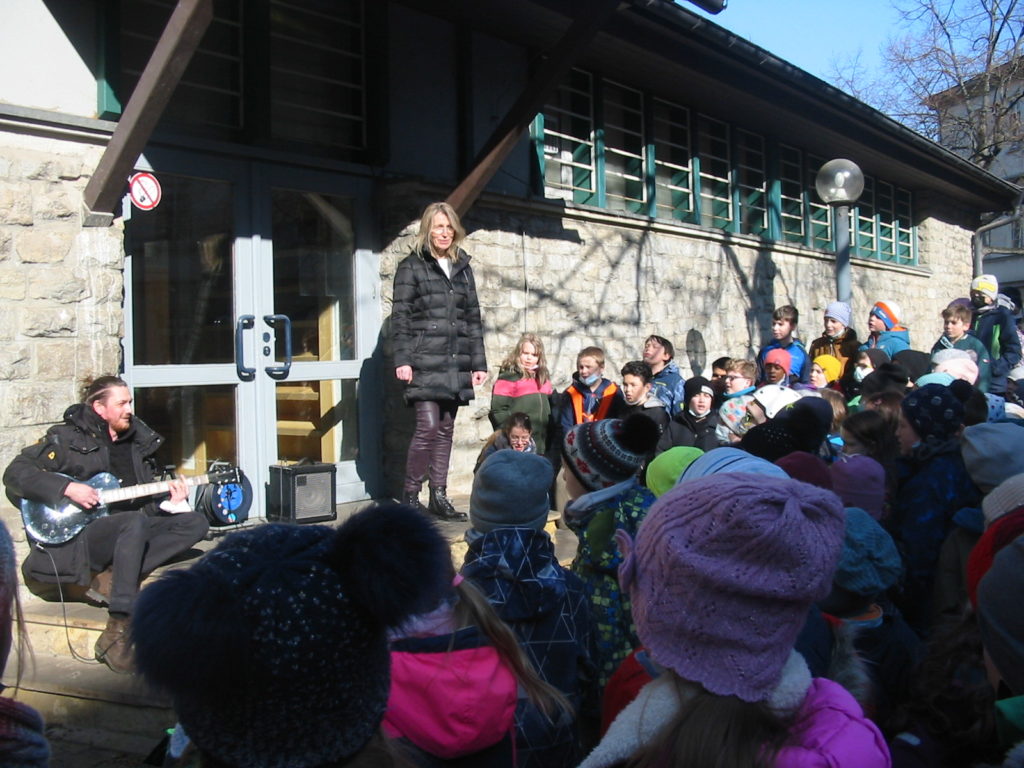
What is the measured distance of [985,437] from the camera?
3.24m

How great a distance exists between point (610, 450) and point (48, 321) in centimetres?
344

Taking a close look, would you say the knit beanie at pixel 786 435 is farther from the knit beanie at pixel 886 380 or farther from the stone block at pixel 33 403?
the stone block at pixel 33 403

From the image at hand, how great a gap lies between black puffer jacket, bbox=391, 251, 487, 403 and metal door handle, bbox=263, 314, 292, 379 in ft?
2.26

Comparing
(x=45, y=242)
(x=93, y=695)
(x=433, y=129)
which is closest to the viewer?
(x=93, y=695)

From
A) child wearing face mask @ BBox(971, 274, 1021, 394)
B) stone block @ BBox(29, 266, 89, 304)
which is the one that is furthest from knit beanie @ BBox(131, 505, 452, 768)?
child wearing face mask @ BBox(971, 274, 1021, 394)

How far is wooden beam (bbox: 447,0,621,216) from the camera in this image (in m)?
6.44

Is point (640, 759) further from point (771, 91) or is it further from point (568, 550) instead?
point (771, 91)

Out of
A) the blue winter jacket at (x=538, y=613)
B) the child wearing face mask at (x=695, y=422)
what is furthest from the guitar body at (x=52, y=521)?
the child wearing face mask at (x=695, y=422)

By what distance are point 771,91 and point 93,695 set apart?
8.83 m

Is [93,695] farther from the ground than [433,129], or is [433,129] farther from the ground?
[433,129]

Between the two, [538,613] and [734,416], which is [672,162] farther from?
[538,613]

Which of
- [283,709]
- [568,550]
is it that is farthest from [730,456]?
[568,550]

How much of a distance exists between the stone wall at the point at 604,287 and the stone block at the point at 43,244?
238 centimetres

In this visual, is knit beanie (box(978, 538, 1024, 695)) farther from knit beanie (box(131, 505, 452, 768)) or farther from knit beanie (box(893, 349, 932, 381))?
knit beanie (box(893, 349, 932, 381))
